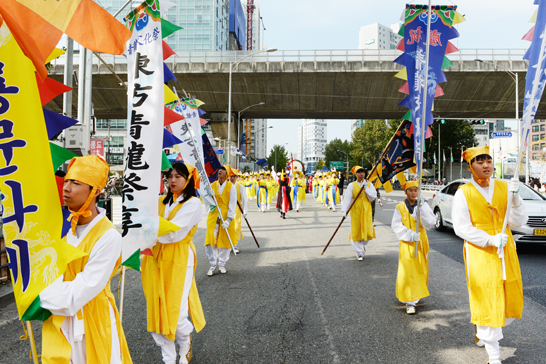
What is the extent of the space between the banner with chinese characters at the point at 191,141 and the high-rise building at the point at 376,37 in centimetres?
14224

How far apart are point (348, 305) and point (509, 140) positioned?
7199 cm

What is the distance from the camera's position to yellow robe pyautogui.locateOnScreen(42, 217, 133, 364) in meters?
2.00

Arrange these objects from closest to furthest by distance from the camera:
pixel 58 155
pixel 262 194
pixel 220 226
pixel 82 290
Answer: pixel 82 290, pixel 58 155, pixel 220 226, pixel 262 194

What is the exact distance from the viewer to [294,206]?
69.1 ft

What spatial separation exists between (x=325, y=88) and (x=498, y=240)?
25.9 metres

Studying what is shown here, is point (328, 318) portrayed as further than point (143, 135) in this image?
Yes

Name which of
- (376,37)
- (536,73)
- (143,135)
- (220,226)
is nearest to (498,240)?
(536,73)

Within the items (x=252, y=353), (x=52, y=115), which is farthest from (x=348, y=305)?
(x=52, y=115)

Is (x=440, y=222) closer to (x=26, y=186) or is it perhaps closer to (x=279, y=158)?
(x=26, y=186)

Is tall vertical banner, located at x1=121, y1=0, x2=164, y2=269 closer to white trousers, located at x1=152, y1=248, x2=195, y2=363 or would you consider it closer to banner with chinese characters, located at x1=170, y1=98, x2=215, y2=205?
white trousers, located at x1=152, y1=248, x2=195, y2=363

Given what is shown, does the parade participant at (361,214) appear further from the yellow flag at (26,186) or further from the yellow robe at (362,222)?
the yellow flag at (26,186)

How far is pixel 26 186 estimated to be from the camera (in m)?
1.83

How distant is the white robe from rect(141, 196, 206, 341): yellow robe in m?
0.97

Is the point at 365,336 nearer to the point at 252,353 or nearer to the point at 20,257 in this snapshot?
the point at 252,353
